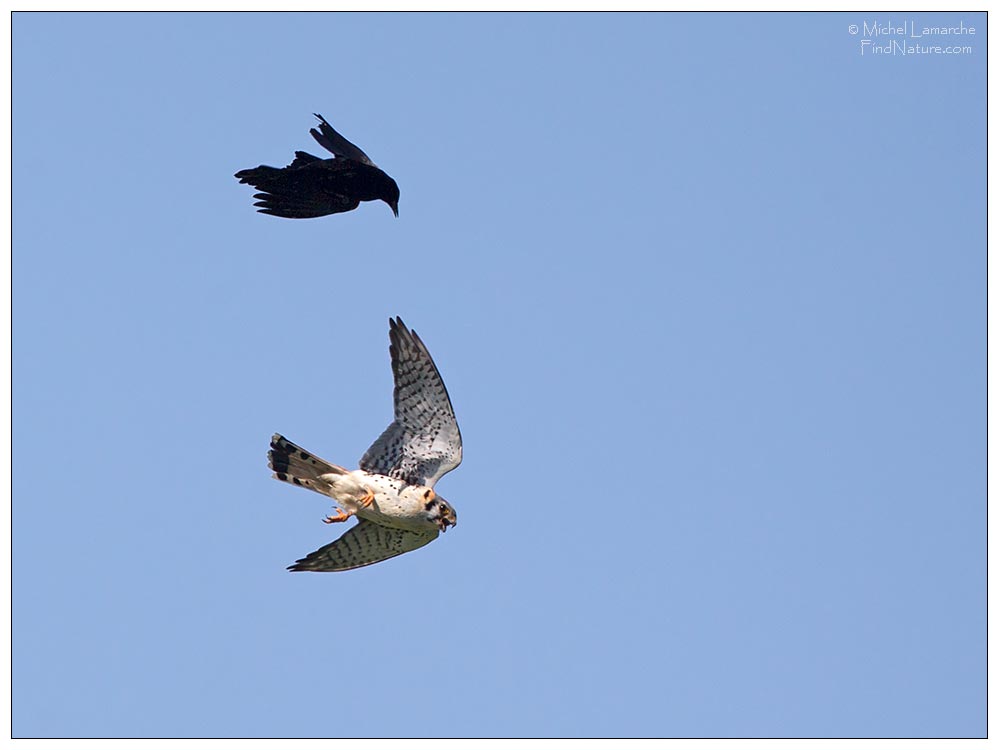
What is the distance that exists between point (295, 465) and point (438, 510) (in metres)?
1.41

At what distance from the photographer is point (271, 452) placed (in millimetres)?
13086

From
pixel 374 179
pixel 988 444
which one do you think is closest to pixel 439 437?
pixel 374 179

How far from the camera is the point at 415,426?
13.4m

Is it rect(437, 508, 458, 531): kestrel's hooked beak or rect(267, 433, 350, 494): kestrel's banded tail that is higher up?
rect(267, 433, 350, 494): kestrel's banded tail

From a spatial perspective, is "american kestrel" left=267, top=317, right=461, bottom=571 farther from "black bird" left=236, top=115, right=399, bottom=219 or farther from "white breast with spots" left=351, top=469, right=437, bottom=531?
"black bird" left=236, top=115, right=399, bottom=219

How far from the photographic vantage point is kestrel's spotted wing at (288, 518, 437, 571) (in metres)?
14.1

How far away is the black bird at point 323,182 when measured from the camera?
44.6 ft

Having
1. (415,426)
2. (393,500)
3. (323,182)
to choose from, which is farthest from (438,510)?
(323,182)

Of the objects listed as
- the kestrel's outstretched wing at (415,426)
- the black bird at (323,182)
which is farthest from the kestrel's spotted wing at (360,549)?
the black bird at (323,182)

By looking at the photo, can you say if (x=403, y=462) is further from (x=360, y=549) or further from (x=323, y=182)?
(x=323, y=182)

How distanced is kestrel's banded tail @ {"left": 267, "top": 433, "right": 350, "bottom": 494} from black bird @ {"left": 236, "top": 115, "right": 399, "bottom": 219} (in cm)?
244

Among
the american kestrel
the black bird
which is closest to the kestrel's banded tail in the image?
the american kestrel
